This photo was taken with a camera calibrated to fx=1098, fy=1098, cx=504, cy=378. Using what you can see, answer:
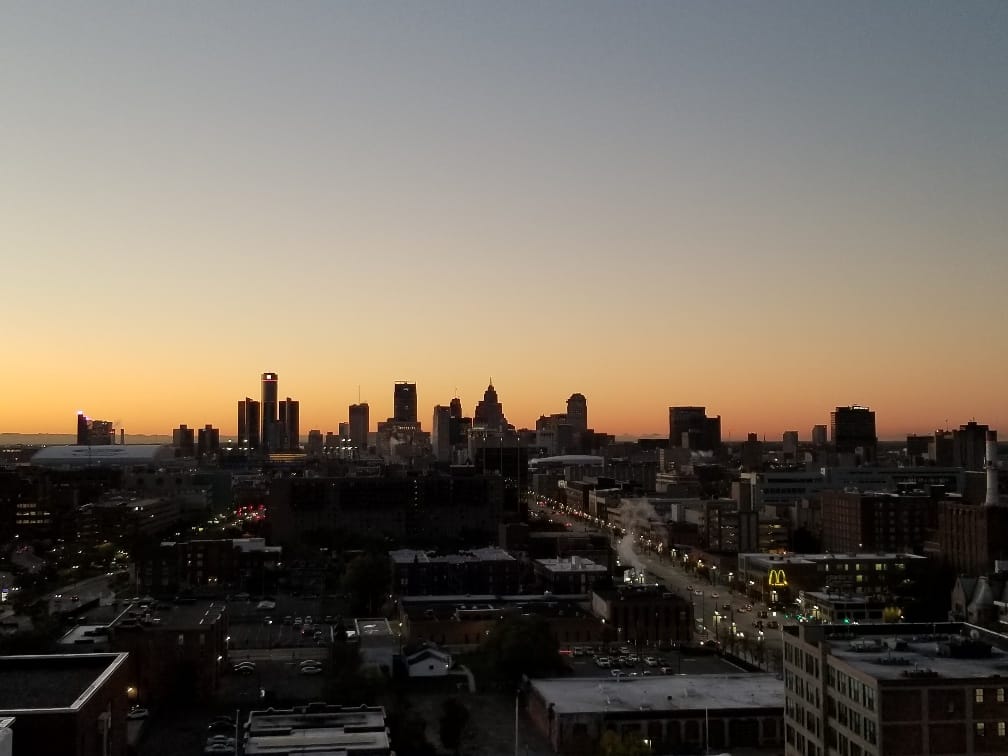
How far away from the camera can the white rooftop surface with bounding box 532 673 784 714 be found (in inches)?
926

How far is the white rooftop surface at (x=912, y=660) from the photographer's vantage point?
16797 millimetres

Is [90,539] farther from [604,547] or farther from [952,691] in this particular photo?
[952,691]

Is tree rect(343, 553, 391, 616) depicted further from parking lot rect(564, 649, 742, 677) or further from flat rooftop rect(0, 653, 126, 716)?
flat rooftop rect(0, 653, 126, 716)

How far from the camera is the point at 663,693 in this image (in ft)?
81.8

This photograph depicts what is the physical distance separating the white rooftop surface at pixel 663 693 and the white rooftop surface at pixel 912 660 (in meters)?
5.01

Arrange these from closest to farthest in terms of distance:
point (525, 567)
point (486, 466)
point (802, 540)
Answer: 1. point (525, 567)
2. point (802, 540)
3. point (486, 466)

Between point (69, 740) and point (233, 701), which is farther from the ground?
point (69, 740)

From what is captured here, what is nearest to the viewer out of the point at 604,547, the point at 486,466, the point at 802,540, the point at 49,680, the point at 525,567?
the point at 49,680

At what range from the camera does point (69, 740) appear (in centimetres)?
1127

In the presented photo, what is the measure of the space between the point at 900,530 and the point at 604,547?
14893mm

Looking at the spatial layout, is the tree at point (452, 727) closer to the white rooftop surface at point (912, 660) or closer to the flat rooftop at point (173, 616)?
the white rooftop surface at point (912, 660)

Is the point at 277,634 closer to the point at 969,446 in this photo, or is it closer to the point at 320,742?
the point at 320,742

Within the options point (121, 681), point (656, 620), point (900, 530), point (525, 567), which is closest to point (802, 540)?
point (900, 530)

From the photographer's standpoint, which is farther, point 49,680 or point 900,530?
point 900,530
